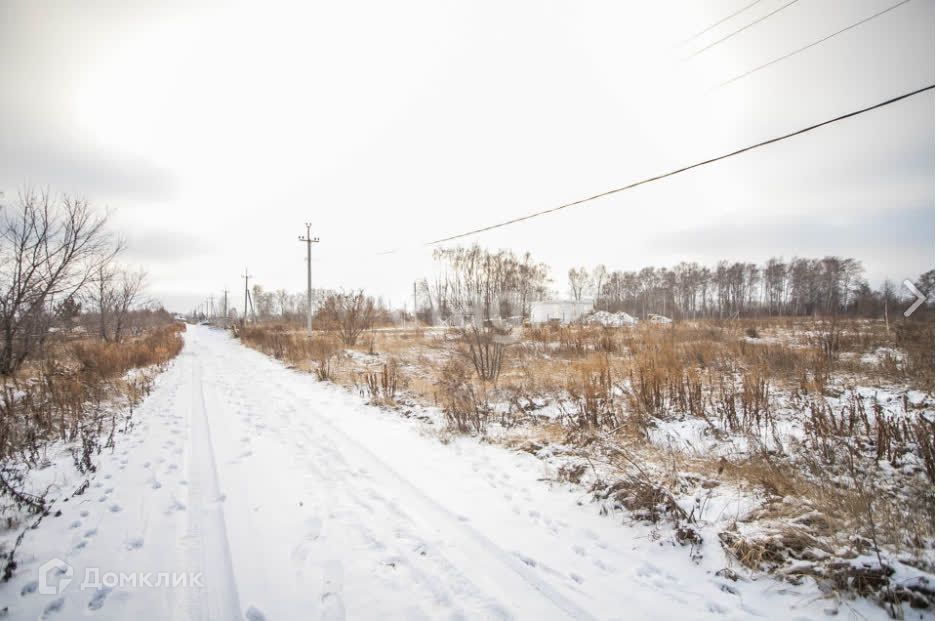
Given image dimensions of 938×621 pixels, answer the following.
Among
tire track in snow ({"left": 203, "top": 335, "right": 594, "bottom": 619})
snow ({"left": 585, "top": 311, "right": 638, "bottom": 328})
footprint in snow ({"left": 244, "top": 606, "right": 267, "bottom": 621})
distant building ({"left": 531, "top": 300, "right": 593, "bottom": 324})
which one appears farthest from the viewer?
distant building ({"left": 531, "top": 300, "right": 593, "bottom": 324})

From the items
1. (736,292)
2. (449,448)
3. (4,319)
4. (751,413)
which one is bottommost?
(449,448)

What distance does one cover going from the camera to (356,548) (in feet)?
8.29

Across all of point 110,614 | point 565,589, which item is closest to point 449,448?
point 565,589

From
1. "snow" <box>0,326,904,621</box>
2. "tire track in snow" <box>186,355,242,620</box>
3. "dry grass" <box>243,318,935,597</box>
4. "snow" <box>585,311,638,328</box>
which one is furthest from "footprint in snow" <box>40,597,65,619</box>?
"snow" <box>585,311,638,328</box>

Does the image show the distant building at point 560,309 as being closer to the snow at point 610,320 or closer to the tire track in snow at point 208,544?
the snow at point 610,320

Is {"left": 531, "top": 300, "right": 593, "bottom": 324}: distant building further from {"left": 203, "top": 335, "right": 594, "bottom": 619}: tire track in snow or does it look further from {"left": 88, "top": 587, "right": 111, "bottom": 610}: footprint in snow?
{"left": 88, "top": 587, "right": 111, "bottom": 610}: footprint in snow

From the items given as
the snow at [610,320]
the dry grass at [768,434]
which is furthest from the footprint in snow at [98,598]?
the snow at [610,320]

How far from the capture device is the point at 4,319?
292 inches

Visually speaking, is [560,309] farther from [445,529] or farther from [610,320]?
[445,529]

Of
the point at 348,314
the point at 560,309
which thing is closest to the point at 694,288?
the point at 560,309

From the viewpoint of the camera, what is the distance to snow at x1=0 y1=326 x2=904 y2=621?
2.04 meters

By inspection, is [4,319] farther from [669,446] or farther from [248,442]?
[669,446]

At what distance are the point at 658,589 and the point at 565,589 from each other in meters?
0.63

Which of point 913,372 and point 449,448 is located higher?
point 913,372
